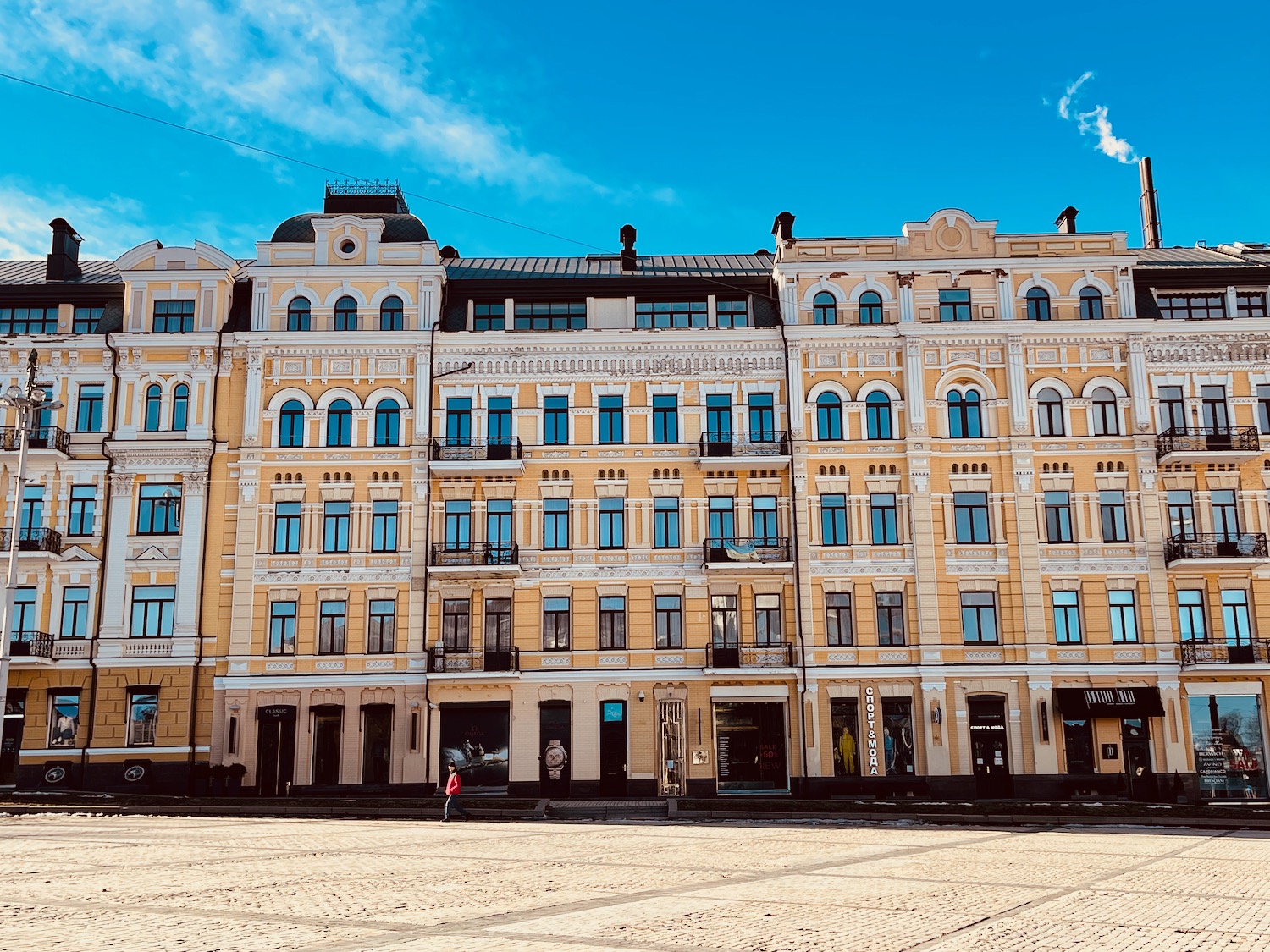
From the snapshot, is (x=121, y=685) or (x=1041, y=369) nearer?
(x=121, y=685)

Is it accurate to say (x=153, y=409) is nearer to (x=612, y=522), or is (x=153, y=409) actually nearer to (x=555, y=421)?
(x=555, y=421)

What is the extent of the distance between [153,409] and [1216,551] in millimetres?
33628

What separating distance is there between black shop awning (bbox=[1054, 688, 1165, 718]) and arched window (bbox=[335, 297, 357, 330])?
25.2 meters

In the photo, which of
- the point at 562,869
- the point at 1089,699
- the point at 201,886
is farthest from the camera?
the point at 1089,699

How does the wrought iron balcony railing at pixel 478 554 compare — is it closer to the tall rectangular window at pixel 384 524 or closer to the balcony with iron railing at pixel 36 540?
the tall rectangular window at pixel 384 524

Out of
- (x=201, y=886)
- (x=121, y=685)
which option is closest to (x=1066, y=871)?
(x=201, y=886)

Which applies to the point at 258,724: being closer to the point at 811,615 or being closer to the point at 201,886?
the point at 811,615

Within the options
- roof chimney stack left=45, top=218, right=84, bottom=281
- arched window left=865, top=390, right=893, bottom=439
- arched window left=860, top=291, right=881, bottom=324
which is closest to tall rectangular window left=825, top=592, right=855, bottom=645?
arched window left=865, top=390, right=893, bottom=439

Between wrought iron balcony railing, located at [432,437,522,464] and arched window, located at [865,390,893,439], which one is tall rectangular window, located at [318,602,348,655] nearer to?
wrought iron balcony railing, located at [432,437,522,464]

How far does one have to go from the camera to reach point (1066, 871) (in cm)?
1833

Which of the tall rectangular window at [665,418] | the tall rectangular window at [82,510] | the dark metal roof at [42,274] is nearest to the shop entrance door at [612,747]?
the tall rectangular window at [665,418]

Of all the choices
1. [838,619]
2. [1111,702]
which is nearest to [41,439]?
[838,619]

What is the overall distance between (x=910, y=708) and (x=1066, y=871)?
1867cm

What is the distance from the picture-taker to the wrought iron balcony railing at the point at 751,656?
121 ft
